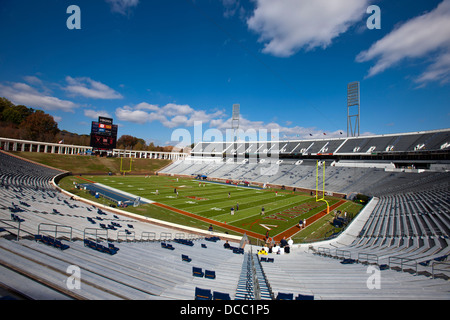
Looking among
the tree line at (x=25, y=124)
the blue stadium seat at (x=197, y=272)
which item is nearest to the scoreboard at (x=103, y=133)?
the tree line at (x=25, y=124)

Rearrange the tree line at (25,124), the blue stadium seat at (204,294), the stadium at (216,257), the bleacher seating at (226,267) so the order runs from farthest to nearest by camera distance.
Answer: the tree line at (25,124) → the stadium at (216,257) → the bleacher seating at (226,267) → the blue stadium seat at (204,294)

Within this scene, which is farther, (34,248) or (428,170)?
(428,170)

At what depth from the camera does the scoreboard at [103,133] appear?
52.1 m

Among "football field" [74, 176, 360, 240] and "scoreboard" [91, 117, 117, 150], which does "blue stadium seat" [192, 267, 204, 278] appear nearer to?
"football field" [74, 176, 360, 240]

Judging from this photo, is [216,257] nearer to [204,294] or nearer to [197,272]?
[197,272]

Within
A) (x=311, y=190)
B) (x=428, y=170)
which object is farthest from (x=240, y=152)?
(x=428, y=170)

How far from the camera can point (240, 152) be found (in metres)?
71.9

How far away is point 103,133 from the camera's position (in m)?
53.3

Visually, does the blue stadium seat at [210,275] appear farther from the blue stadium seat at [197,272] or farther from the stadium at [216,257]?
the blue stadium seat at [197,272]

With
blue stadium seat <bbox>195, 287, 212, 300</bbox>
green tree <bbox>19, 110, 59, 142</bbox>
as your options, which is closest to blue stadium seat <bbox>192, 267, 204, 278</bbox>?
blue stadium seat <bbox>195, 287, 212, 300</bbox>

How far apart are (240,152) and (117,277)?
66.8 metres

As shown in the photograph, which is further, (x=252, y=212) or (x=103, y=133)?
(x=103, y=133)

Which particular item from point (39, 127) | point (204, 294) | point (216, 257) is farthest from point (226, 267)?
point (39, 127)
